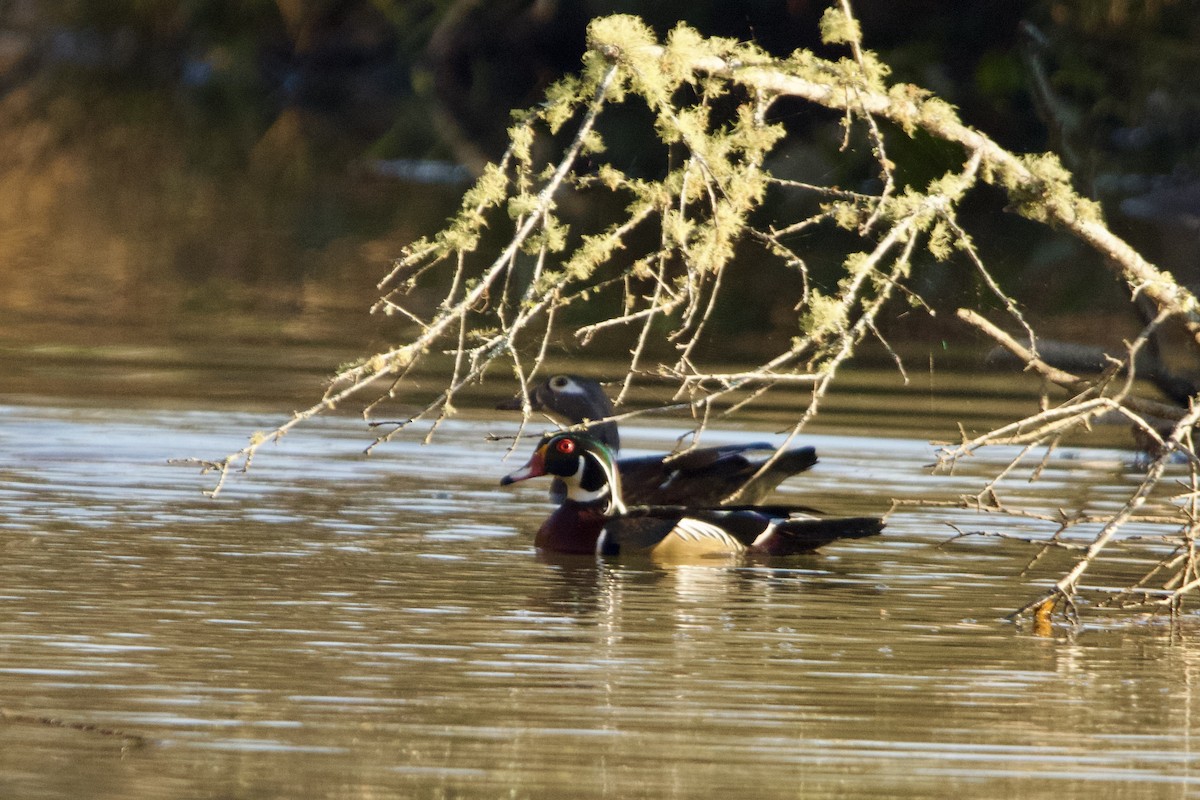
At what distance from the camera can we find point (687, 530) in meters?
10.3

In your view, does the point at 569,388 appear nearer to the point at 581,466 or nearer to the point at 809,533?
the point at 581,466

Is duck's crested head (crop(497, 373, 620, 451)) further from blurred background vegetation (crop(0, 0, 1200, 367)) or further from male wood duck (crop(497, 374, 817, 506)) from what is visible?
blurred background vegetation (crop(0, 0, 1200, 367))

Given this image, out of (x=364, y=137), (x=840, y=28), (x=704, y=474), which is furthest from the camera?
(x=364, y=137)

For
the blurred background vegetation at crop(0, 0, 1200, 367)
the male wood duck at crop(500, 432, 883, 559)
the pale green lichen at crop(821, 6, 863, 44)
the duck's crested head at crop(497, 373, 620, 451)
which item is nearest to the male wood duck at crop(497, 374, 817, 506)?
the male wood duck at crop(500, 432, 883, 559)

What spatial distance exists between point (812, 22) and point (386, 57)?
20.0m

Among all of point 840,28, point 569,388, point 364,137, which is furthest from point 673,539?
point 364,137

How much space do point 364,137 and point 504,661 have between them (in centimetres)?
3483

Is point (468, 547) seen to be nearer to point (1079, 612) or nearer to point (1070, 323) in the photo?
point (1079, 612)

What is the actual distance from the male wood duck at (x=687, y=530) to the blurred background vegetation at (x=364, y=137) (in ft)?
5.09

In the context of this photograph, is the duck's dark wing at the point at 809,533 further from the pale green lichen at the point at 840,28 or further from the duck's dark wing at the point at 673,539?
the pale green lichen at the point at 840,28

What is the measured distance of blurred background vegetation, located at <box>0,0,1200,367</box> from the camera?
19312mm

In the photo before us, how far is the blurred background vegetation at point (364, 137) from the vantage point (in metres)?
19.3

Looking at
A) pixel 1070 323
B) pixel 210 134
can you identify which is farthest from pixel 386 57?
pixel 1070 323

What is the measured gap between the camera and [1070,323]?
19.5 m
